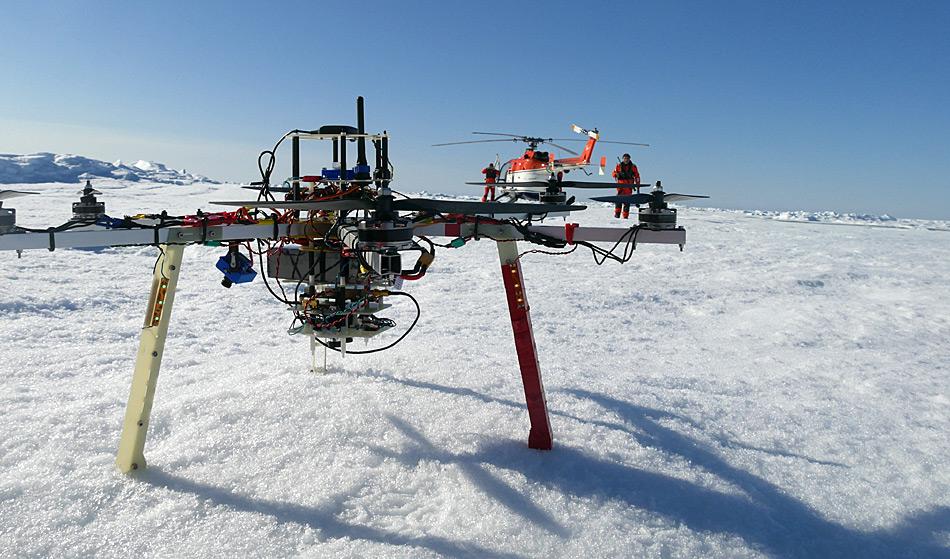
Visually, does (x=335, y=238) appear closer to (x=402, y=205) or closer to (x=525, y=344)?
(x=402, y=205)

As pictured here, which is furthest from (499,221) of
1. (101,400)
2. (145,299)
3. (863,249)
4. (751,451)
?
(863,249)

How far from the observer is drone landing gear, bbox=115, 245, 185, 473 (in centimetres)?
479

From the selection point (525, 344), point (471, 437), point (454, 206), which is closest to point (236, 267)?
point (454, 206)

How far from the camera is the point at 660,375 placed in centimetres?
911

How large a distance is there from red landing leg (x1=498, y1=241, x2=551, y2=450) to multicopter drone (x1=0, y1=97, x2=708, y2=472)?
0.04 feet

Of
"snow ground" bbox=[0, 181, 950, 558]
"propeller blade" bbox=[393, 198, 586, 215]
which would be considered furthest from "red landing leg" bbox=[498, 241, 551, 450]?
"propeller blade" bbox=[393, 198, 586, 215]

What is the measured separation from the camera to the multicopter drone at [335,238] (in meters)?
4.21

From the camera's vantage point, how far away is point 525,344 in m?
5.68

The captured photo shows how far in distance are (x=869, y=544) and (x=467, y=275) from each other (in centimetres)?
1291

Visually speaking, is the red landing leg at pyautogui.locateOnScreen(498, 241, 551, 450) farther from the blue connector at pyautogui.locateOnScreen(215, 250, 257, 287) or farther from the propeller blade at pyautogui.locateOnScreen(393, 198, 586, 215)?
the blue connector at pyautogui.locateOnScreen(215, 250, 257, 287)

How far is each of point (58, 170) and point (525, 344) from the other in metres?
83.7

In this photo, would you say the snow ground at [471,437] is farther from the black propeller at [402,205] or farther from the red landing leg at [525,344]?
the black propeller at [402,205]

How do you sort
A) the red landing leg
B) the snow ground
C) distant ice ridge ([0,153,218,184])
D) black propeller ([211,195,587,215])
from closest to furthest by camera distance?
1. black propeller ([211,195,587,215])
2. the snow ground
3. the red landing leg
4. distant ice ridge ([0,153,218,184])

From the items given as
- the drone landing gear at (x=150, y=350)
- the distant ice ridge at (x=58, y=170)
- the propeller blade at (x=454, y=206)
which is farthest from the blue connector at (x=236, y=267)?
the distant ice ridge at (x=58, y=170)
